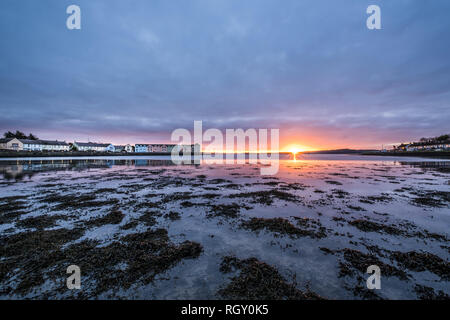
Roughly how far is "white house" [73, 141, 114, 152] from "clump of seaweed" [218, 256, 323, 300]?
18456 cm

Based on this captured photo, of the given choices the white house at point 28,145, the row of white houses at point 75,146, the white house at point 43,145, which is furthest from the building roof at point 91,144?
the white house at point 28,145

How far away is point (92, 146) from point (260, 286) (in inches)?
7423

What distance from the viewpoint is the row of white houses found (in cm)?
11131

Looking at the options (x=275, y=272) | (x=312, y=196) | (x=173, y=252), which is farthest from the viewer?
(x=312, y=196)

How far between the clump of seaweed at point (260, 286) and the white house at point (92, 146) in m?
185

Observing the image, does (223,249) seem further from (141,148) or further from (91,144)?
(141,148)

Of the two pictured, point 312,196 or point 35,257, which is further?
point 312,196

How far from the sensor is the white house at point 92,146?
466 feet

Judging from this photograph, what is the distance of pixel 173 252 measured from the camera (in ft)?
18.7
